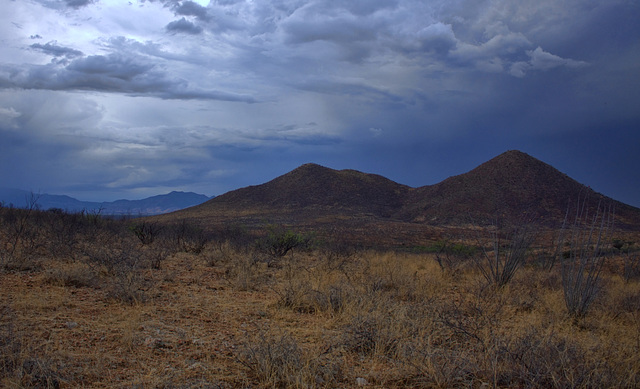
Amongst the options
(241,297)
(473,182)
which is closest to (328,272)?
(241,297)

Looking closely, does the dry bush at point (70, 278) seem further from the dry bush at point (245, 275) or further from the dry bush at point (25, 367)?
the dry bush at point (25, 367)

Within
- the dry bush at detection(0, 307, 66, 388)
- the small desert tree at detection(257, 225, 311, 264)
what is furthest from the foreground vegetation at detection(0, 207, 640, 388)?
the small desert tree at detection(257, 225, 311, 264)

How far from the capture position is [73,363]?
4.46 metres

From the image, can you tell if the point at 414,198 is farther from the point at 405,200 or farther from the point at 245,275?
the point at 245,275

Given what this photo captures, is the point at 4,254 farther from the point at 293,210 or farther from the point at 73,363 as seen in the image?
the point at 293,210

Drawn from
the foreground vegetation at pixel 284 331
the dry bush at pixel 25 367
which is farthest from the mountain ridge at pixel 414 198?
the dry bush at pixel 25 367

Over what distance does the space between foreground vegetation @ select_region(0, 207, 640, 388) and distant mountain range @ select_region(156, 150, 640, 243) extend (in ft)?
108

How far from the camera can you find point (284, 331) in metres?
6.04

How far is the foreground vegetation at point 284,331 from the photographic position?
430cm

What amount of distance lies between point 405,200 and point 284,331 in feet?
212

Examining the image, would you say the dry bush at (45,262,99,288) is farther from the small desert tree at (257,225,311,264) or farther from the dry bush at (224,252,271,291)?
the small desert tree at (257,225,311,264)

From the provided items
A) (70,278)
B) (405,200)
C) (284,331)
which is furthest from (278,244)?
(405,200)

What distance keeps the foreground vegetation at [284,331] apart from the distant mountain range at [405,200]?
32857 millimetres

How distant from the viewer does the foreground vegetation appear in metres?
4.30
